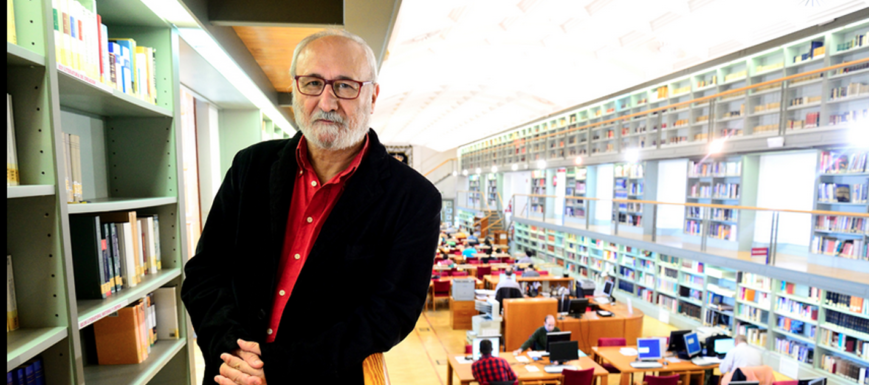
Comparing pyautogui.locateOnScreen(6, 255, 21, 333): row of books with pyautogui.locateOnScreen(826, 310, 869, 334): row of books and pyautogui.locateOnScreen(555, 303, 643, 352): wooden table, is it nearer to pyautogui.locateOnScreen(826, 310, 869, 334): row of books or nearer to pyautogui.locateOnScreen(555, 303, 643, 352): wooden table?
pyautogui.locateOnScreen(555, 303, 643, 352): wooden table

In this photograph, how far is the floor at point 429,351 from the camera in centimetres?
612

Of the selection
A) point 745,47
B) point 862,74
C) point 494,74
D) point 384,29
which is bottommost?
point 384,29

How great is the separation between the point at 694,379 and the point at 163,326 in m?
6.40

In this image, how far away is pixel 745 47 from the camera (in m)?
7.61

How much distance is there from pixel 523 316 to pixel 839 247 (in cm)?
446

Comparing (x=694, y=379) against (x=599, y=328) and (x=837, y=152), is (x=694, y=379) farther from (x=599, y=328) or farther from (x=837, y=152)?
(x=837, y=152)

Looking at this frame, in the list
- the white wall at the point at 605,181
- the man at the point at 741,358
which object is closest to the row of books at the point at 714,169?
the white wall at the point at 605,181

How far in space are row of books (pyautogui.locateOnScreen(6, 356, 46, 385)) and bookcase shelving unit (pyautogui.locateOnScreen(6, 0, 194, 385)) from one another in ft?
0.07

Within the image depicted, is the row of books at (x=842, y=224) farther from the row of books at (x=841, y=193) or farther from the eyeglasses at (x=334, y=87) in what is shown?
the eyeglasses at (x=334, y=87)

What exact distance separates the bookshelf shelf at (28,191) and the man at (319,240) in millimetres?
448

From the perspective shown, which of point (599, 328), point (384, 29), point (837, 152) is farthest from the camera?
point (599, 328)

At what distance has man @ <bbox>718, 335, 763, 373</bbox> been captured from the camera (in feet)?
16.0

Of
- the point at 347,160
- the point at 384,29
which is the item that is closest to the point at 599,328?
the point at 384,29

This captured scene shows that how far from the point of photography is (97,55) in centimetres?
154
